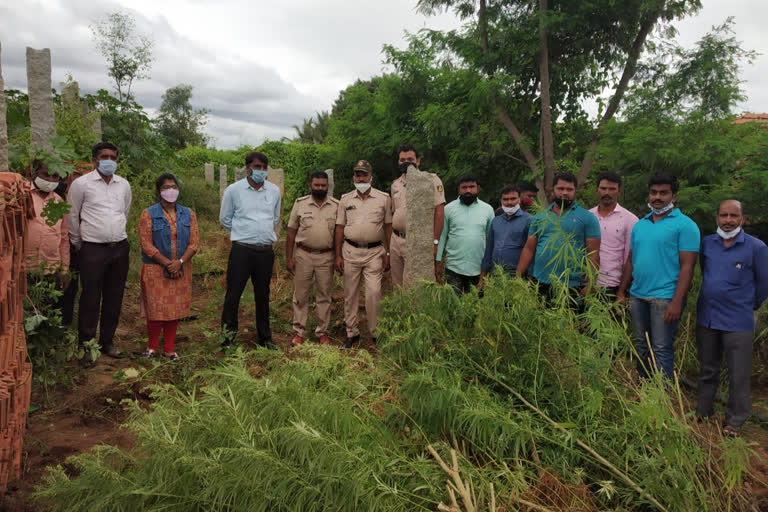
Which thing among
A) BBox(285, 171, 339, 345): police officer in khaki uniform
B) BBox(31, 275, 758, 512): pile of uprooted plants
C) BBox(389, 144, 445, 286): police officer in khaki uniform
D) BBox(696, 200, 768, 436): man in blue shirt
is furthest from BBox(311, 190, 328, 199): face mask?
BBox(696, 200, 768, 436): man in blue shirt

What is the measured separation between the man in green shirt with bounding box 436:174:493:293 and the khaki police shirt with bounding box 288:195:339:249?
3.79 feet

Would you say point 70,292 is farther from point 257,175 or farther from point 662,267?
point 662,267

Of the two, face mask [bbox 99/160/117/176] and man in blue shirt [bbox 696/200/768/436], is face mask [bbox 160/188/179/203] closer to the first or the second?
face mask [bbox 99/160/117/176]

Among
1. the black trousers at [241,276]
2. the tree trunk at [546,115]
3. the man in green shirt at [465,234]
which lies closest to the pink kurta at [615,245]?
the man in green shirt at [465,234]

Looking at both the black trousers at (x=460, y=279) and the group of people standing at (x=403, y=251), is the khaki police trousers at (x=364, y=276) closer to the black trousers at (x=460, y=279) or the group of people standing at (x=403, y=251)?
the group of people standing at (x=403, y=251)

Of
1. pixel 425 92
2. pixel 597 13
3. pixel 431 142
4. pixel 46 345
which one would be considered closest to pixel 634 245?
pixel 46 345

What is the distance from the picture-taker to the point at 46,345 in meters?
3.59

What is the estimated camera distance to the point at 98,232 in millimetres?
4543

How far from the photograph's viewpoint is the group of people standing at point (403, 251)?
12.1 feet

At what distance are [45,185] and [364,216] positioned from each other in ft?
9.05

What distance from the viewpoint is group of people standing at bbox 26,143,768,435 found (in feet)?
12.1

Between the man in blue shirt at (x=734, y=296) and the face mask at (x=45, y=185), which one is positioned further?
the face mask at (x=45, y=185)

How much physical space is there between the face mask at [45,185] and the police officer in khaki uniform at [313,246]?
6.83 ft

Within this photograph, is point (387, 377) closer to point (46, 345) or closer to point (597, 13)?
point (46, 345)
